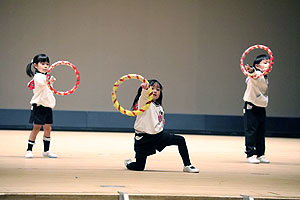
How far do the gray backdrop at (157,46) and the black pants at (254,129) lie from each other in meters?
5.31

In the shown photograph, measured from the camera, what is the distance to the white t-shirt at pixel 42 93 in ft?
25.8

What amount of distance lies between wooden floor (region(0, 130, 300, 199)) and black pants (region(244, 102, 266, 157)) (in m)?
0.23

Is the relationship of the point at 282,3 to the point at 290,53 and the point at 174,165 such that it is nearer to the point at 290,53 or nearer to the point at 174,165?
the point at 290,53

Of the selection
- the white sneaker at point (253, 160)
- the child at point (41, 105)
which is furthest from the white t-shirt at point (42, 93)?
the white sneaker at point (253, 160)

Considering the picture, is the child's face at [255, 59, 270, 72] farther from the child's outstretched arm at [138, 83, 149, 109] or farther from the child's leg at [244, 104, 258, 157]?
the child's outstretched arm at [138, 83, 149, 109]

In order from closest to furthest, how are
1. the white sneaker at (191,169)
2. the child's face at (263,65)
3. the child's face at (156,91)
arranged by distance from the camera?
the white sneaker at (191,169) → the child's face at (156,91) → the child's face at (263,65)

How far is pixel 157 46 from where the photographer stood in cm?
1328

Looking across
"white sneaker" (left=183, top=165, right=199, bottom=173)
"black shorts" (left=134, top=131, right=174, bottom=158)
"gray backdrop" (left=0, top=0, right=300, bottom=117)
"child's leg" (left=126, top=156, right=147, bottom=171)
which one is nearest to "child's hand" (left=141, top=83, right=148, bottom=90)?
"black shorts" (left=134, top=131, right=174, bottom=158)

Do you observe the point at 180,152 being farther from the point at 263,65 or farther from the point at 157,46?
the point at 157,46

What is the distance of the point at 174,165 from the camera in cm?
726

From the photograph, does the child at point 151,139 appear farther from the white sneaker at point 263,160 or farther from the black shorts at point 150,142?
the white sneaker at point 263,160

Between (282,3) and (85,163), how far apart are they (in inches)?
296

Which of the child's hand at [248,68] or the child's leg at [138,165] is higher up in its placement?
the child's hand at [248,68]

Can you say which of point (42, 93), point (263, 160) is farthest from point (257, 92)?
point (42, 93)
